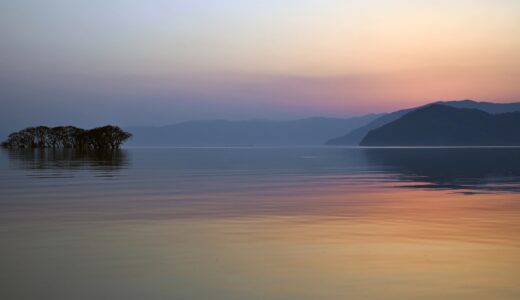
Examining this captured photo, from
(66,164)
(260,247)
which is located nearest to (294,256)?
(260,247)

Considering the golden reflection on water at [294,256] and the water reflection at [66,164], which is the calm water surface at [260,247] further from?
the water reflection at [66,164]

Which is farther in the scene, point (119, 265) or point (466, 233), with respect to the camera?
point (466, 233)

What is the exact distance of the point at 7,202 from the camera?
3003 centimetres

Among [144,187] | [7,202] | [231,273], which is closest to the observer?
[231,273]

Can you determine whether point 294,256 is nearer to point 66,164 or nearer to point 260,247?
point 260,247

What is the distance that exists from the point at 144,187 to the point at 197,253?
25.6m

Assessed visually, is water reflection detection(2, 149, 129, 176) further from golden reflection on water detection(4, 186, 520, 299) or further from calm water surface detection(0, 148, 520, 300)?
golden reflection on water detection(4, 186, 520, 299)

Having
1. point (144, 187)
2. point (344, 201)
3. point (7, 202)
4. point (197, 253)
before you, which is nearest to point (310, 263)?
point (197, 253)

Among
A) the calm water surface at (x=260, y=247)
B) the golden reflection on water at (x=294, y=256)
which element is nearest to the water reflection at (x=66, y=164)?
the calm water surface at (x=260, y=247)

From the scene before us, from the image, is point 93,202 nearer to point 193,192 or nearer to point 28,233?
point 193,192

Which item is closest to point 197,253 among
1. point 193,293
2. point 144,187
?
point 193,293

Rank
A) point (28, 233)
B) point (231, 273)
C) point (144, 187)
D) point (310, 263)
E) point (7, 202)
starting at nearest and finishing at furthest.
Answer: point (231, 273) < point (310, 263) < point (28, 233) < point (7, 202) < point (144, 187)

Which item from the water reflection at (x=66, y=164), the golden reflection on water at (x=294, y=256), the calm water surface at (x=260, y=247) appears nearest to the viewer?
the golden reflection on water at (x=294, y=256)

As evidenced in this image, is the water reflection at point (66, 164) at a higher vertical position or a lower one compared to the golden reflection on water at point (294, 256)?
higher
